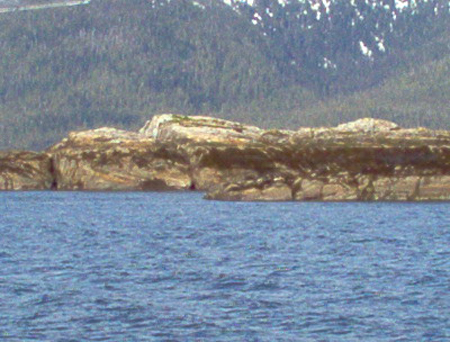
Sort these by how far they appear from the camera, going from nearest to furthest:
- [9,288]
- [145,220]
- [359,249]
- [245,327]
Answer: [245,327], [9,288], [359,249], [145,220]

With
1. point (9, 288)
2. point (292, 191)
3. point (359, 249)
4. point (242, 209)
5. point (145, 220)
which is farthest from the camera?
point (292, 191)

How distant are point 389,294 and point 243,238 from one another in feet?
129

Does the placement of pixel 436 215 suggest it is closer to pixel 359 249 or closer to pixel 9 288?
pixel 359 249

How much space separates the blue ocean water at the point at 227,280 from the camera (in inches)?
2067

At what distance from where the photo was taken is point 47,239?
10100 cm

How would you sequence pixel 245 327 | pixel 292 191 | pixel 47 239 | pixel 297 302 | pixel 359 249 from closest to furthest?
pixel 245 327 → pixel 297 302 → pixel 359 249 → pixel 47 239 → pixel 292 191

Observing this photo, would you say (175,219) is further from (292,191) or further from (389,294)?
(389,294)

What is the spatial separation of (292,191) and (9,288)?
105 m

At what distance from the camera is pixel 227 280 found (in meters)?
69.0

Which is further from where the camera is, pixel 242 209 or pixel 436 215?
pixel 242 209

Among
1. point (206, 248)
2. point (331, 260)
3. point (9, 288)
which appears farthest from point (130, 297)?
point (206, 248)

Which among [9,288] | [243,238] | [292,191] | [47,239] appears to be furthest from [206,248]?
[292,191]

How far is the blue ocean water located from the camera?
52.5 m

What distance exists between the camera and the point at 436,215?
136 m
